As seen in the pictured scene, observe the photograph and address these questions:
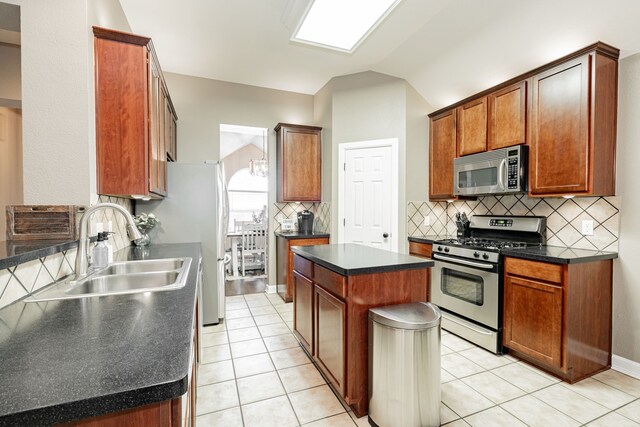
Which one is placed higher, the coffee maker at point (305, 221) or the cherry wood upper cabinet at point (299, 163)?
the cherry wood upper cabinet at point (299, 163)

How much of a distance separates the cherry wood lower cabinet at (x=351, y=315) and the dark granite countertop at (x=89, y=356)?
0.99m

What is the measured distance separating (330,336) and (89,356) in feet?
4.97

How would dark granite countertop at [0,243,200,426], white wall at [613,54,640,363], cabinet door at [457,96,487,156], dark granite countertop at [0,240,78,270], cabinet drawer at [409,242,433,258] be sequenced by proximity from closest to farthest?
dark granite countertop at [0,243,200,426]
dark granite countertop at [0,240,78,270]
white wall at [613,54,640,363]
cabinet door at [457,96,487,156]
cabinet drawer at [409,242,433,258]

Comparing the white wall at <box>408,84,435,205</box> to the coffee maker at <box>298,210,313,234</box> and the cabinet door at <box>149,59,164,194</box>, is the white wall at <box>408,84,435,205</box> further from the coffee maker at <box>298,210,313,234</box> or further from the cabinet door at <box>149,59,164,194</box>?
the cabinet door at <box>149,59,164,194</box>

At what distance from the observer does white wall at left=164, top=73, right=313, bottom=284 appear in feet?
13.2

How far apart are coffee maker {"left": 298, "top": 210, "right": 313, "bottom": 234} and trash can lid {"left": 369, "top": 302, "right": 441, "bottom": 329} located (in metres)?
2.58

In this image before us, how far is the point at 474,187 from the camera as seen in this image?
3129 millimetres

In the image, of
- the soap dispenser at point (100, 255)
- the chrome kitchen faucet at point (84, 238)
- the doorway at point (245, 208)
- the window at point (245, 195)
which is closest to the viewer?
the chrome kitchen faucet at point (84, 238)

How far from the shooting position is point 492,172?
2918mm

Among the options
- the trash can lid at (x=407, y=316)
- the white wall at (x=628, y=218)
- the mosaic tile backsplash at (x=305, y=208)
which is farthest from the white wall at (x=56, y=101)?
the white wall at (x=628, y=218)

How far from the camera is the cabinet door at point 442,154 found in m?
3.53

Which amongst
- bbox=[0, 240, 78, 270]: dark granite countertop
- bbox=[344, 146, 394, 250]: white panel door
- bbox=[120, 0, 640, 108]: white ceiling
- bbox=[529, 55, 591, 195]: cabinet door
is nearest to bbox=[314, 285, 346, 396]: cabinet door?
bbox=[0, 240, 78, 270]: dark granite countertop

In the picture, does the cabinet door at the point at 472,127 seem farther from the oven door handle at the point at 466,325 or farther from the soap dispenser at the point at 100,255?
the soap dispenser at the point at 100,255

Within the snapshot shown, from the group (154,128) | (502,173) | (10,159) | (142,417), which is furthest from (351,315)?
(10,159)
